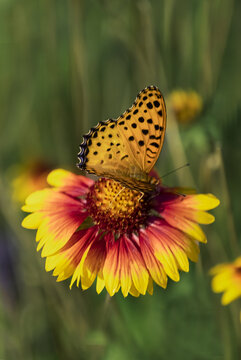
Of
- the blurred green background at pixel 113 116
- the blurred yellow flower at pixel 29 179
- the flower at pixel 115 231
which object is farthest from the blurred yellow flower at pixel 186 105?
the blurred yellow flower at pixel 29 179

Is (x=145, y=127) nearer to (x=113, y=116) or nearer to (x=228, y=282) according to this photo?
(x=228, y=282)

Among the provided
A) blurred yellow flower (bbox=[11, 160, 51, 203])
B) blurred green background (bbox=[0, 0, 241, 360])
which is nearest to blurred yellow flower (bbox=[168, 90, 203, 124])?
blurred green background (bbox=[0, 0, 241, 360])

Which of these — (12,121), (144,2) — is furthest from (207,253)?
(12,121)

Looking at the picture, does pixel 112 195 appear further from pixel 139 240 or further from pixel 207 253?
pixel 207 253

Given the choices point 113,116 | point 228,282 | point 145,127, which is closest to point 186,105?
point 113,116

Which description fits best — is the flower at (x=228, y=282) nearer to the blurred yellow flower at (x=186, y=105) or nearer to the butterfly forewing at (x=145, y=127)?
the butterfly forewing at (x=145, y=127)

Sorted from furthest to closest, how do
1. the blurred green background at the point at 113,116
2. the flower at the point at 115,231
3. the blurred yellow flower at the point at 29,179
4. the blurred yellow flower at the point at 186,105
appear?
the blurred yellow flower at the point at 29,179, the blurred yellow flower at the point at 186,105, the blurred green background at the point at 113,116, the flower at the point at 115,231
